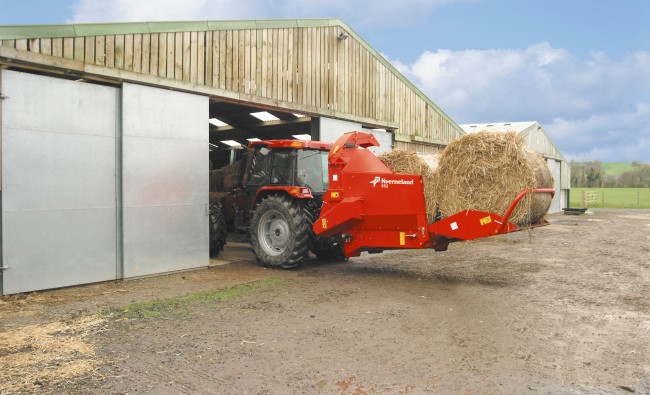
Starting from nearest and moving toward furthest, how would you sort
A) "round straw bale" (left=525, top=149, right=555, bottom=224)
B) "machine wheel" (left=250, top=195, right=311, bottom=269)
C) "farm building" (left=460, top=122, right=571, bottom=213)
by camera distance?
1. "round straw bale" (left=525, top=149, right=555, bottom=224)
2. "machine wheel" (left=250, top=195, right=311, bottom=269)
3. "farm building" (left=460, top=122, right=571, bottom=213)

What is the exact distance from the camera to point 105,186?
793 cm

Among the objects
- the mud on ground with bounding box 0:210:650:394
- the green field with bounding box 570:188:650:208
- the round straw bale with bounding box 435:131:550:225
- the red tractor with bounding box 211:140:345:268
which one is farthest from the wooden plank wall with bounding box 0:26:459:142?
the green field with bounding box 570:188:650:208

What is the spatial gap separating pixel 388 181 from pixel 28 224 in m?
5.02

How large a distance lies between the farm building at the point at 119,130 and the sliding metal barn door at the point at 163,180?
2 centimetres

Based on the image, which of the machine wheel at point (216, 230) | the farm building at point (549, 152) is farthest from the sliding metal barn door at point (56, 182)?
the farm building at point (549, 152)

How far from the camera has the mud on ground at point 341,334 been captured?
388cm

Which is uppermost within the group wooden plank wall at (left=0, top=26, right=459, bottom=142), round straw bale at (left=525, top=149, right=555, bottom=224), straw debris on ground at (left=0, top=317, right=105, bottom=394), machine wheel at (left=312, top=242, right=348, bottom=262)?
wooden plank wall at (left=0, top=26, right=459, bottom=142)

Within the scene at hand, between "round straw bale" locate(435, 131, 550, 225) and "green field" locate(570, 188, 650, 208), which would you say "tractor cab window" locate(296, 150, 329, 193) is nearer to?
"round straw bale" locate(435, 131, 550, 225)

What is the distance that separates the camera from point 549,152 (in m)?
28.9

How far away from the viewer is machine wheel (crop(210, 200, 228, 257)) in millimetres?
10352

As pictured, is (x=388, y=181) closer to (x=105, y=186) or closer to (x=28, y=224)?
(x=105, y=186)

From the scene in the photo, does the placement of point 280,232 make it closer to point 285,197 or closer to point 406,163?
point 285,197

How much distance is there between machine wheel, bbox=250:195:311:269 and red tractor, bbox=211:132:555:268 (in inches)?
0.7

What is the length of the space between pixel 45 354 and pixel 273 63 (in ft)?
24.8
